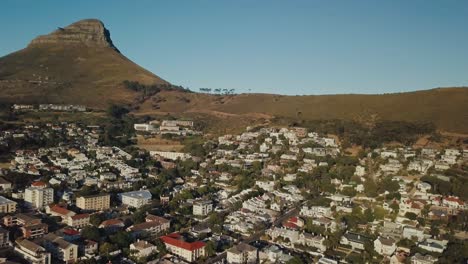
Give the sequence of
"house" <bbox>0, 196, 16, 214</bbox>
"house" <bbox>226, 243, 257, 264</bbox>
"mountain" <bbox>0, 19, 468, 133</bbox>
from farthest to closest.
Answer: "mountain" <bbox>0, 19, 468, 133</bbox> → "house" <bbox>0, 196, 16, 214</bbox> → "house" <bbox>226, 243, 257, 264</bbox>

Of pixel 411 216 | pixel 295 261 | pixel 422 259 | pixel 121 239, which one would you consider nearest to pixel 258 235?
pixel 295 261

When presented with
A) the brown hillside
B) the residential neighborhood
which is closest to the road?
the residential neighborhood

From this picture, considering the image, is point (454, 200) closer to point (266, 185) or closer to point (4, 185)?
point (266, 185)

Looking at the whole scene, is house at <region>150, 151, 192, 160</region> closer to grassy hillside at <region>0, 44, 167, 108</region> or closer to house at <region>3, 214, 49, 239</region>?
house at <region>3, 214, 49, 239</region>

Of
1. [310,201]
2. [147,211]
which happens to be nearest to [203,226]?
[147,211]

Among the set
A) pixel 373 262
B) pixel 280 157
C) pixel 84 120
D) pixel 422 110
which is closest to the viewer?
pixel 373 262

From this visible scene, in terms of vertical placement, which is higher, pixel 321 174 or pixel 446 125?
pixel 446 125

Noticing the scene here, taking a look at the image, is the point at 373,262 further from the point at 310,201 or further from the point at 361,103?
the point at 361,103

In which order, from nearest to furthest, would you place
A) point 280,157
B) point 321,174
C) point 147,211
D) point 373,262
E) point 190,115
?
point 373,262 → point 147,211 → point 321,174 → point 280,157 → point 190,115
